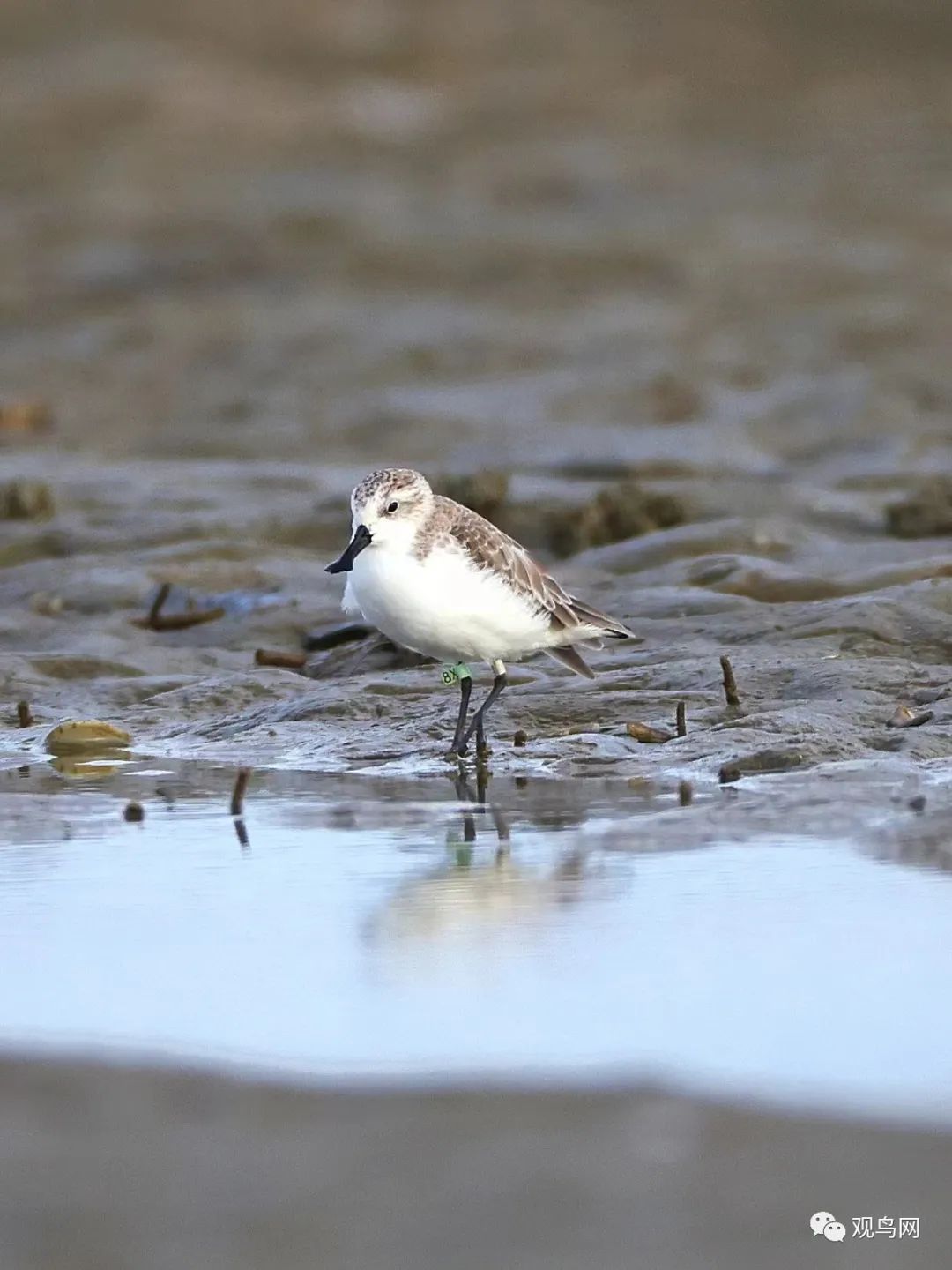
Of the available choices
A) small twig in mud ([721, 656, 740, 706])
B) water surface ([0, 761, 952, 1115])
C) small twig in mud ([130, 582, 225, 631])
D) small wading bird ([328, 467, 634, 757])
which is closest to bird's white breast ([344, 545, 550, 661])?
small wading bird ([328, 467, 634, 757])

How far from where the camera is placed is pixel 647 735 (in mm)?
7383

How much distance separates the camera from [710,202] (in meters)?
19.5

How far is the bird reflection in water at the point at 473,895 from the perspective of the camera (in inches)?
193

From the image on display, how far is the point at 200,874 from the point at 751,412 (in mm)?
10039

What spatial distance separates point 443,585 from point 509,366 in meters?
9.11

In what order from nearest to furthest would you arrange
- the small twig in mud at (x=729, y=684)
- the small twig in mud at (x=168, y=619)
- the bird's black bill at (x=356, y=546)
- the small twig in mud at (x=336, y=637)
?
the bird's black bill at (x=356, y=546), the small twig in mud at (x=729, y=684), the small twig in mud at (x=336, y=637), the small twig in mud at (x=168, y=619)

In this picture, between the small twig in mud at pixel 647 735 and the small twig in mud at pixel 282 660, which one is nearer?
the small twig in mud at pixel 647 735

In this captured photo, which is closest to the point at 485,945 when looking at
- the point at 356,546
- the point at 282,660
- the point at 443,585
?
the point at 443,585

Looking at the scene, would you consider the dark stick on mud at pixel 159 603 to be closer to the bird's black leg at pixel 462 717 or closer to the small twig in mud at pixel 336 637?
the small twig in mud at pixel 336 637

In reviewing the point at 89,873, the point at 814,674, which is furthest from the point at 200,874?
the point at 814,674

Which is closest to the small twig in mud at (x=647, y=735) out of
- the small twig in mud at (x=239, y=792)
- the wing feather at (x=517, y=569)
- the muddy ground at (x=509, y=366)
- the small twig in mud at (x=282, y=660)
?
the muddy ground at (x=509, y=366)

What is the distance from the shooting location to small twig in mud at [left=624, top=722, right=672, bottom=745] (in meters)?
7.34

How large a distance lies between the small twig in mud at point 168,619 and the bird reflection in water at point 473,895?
4224 mm

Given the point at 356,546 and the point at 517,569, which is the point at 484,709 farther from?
the point at 356,546
